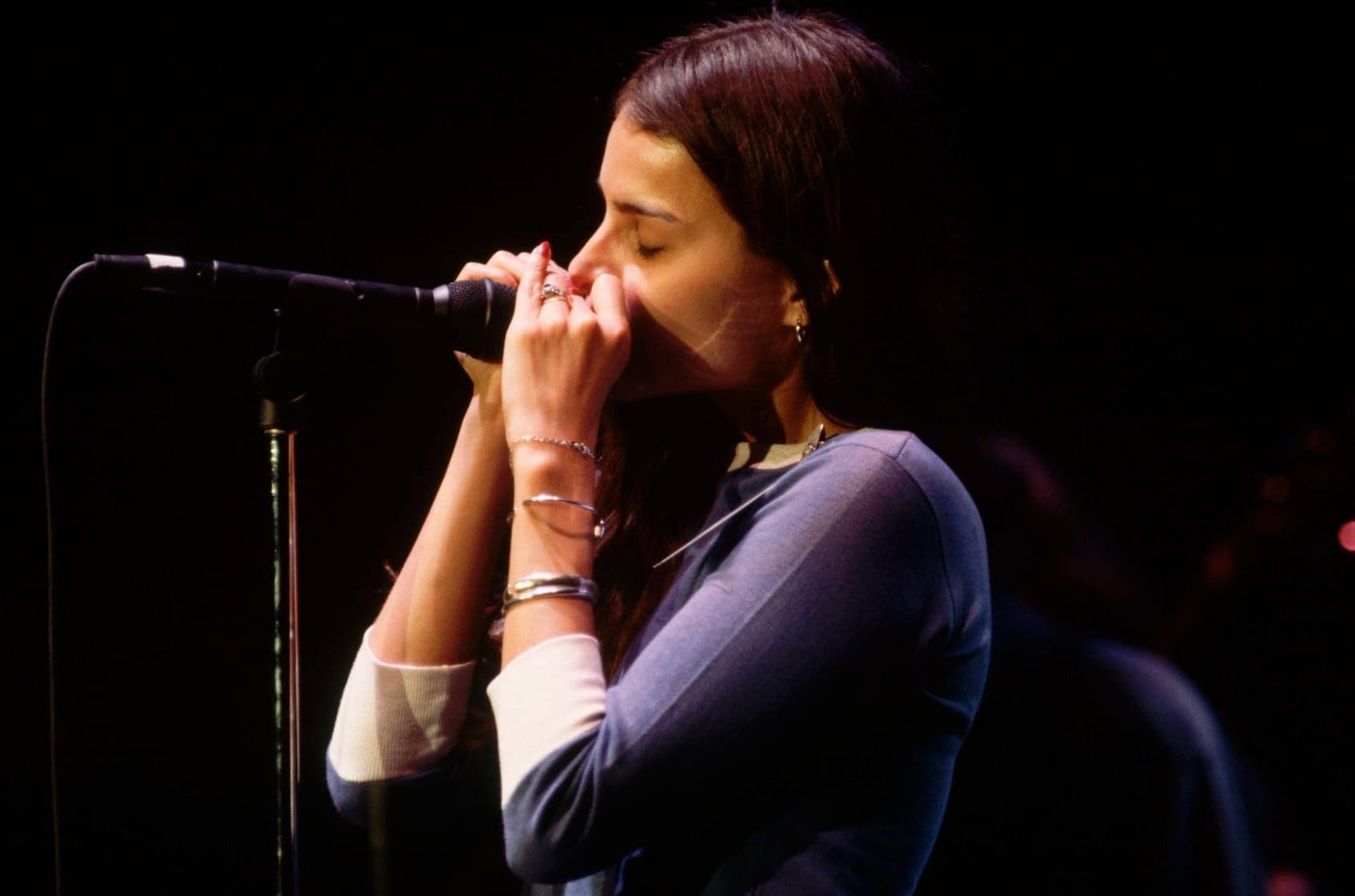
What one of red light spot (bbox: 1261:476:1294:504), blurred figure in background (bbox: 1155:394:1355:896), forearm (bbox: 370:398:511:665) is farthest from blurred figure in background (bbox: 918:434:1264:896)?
forearm (bbox: 370:398:511:665)

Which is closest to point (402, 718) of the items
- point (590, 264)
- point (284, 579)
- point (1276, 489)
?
point (284, 579)

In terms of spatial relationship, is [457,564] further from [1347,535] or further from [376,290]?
[1347,535]

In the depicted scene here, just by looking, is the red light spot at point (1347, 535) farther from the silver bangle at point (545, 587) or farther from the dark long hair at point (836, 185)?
the silver bangle at point (545, 587)

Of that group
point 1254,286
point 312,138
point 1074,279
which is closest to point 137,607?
point 312,138

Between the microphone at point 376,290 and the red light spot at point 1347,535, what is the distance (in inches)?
73.4

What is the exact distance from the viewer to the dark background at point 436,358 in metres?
1.82

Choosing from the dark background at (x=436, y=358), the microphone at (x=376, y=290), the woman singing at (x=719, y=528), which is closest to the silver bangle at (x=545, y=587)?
the woman singing at (x=719, y=528)

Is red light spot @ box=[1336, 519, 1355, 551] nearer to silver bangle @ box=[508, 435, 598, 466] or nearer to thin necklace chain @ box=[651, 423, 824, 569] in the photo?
thin necklace chain @ box=[651, 423, 824, 569]

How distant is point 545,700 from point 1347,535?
193cm

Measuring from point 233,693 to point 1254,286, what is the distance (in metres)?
2.08

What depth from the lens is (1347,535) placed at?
2148mm

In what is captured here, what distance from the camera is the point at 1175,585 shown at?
2252mm

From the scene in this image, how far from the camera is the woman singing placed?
83cm

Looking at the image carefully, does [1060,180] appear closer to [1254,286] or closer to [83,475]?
[1254,286]
